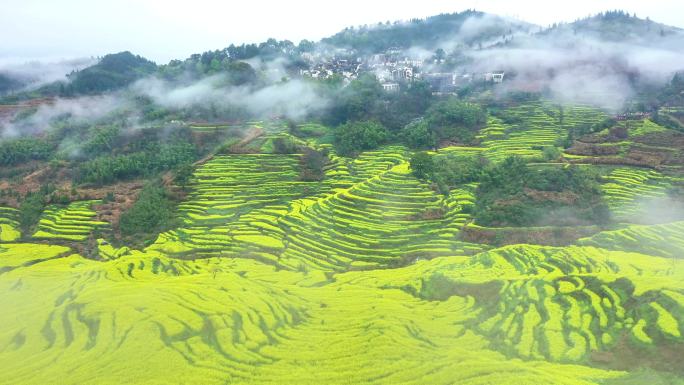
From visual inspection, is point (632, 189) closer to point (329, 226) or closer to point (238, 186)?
point (329, 226)

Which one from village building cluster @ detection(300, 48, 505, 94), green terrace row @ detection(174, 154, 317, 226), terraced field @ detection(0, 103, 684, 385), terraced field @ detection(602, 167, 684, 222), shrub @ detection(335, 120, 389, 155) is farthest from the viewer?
village building cluster @ detection(300, 48, 505, 94)

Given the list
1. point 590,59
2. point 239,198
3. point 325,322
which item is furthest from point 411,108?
point 325,322

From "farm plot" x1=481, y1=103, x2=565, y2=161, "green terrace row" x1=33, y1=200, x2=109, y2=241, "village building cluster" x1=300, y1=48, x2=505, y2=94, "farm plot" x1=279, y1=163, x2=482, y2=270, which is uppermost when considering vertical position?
"village building cluster" x1=300, y1=48, x2=505, y2=94

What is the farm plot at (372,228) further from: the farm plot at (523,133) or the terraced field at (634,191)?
the farm plot at (523,133)

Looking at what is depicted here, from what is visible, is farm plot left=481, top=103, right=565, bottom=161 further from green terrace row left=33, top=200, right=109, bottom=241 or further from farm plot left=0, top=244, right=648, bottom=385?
green terrace row left=33, top=200, right=109, bottom=241

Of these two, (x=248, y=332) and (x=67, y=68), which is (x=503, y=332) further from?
(x=67, y=68)

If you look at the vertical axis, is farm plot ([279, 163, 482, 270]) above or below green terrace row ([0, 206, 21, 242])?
below

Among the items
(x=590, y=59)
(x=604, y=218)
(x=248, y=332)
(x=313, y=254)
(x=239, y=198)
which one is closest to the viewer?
(x=248, y=332)

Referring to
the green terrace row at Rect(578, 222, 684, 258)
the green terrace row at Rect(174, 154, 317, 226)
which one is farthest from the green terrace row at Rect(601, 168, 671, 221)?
the green terrace row at Rect(174, 154, 317, 226)

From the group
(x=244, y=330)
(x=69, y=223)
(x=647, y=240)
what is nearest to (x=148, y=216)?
(x=69, y=223)
